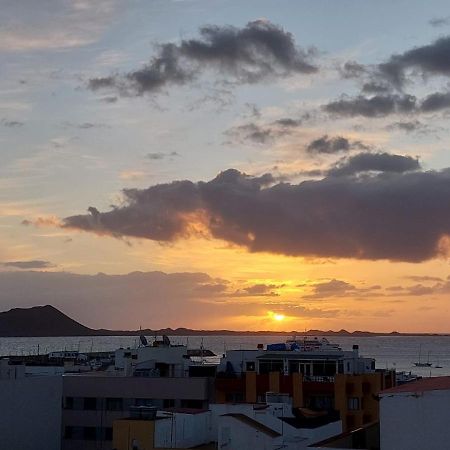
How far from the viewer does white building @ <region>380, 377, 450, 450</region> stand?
39781 mm

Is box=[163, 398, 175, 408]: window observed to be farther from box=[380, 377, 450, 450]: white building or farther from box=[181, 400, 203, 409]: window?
box=[380, 377, 450, 450]: white building

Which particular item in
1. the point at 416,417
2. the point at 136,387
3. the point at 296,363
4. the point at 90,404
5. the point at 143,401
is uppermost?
the point at 296,363

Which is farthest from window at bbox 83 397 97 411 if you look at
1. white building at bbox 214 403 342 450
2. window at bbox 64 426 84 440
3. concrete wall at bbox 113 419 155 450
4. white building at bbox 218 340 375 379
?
concrete wall at bbox 113 419 155 450

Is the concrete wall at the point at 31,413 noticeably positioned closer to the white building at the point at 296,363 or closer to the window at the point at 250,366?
the white building at the point at 296,363

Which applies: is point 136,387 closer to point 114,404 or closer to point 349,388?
point 114,404

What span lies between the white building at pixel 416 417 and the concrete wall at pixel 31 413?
32106 mm

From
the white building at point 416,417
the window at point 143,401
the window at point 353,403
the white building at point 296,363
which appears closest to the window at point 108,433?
the window at point 143,401

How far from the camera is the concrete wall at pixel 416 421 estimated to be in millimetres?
39750

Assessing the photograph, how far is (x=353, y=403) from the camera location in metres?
77.5

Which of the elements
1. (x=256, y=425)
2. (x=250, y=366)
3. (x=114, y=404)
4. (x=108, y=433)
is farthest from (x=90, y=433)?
(x=256, y=425)

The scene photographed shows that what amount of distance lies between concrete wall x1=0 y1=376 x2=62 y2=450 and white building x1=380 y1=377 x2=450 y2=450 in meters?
32.1

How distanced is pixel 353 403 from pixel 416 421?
3769 centimetres

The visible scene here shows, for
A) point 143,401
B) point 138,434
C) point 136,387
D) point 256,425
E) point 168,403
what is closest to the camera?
point 256,425

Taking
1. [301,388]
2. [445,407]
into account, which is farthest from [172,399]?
[445,407]
